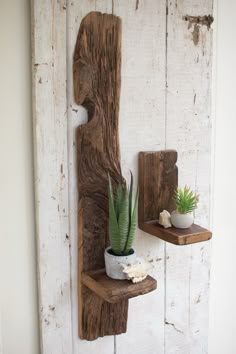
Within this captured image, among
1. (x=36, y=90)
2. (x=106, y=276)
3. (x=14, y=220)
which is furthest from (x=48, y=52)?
(x=106, y=276)

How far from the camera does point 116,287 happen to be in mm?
866

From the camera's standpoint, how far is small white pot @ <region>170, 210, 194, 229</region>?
3.12ft

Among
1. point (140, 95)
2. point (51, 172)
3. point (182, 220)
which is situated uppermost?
point (140, 95)

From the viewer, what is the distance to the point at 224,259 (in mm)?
1218

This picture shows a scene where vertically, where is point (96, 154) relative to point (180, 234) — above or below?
above

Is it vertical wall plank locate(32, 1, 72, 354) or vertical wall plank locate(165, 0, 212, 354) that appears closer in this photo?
vertical wall plank locate(32, 1, 72, 354)

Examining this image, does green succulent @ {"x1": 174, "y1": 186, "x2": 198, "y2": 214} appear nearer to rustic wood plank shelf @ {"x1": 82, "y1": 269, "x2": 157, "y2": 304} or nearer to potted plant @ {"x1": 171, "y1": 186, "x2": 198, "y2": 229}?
potted plant @ {"x1": 171, "y1": 186, "x2": 198, "y2": 229}

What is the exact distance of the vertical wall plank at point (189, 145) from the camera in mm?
1021

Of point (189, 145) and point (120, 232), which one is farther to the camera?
point (189, 145)

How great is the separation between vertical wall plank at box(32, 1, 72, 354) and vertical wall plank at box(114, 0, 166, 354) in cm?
14

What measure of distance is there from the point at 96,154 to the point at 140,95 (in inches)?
6.5

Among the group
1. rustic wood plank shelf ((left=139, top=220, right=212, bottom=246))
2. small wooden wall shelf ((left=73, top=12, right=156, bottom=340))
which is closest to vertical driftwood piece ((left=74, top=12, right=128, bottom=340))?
small wooden wall shelf ((left=73, top=12, right=156, bottom=340))

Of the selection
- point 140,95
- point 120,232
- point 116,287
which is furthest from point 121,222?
point 140,95

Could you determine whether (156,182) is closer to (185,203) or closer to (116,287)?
(185,203)
